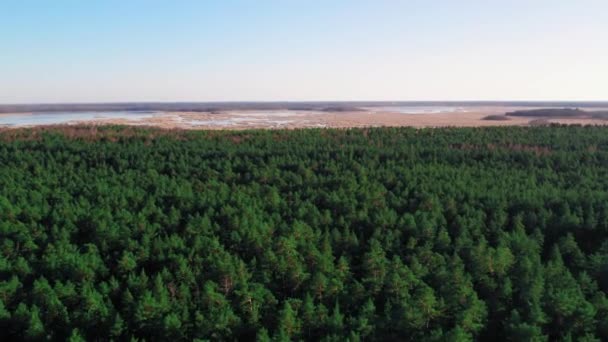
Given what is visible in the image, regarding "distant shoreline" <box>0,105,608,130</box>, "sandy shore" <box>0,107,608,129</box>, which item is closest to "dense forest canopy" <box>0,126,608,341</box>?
"distant shoreline" <box>0,105,608,130</box>

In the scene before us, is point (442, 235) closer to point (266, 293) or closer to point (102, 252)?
point (266, 293)

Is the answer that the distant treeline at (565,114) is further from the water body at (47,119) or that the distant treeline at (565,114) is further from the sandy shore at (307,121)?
the water body at (47,119)

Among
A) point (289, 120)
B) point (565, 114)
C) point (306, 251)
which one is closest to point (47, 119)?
point (289, 120)

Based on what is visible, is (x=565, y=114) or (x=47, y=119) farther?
(x=565, y=114)

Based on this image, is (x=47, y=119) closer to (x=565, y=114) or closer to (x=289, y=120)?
(x=289, y=120)

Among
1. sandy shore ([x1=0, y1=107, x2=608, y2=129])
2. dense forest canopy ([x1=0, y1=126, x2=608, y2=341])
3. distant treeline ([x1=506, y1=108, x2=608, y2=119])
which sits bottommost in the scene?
dense forest canopy ([x1=0, y1=126, x2=608, y2=341])

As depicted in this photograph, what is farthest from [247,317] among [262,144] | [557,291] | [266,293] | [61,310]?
[262,144]

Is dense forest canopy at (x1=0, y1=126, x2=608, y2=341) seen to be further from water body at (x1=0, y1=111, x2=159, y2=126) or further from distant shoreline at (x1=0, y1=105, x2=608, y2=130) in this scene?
water body at (x1=0, y1=111, x2=159, y2=126)

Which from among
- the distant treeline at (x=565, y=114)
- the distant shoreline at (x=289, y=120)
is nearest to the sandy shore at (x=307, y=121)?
the distant shoreline at (x=289, y=120)

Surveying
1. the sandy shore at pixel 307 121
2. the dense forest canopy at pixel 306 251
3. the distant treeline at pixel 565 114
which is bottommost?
the dense forest canopy at pixel 306 251
